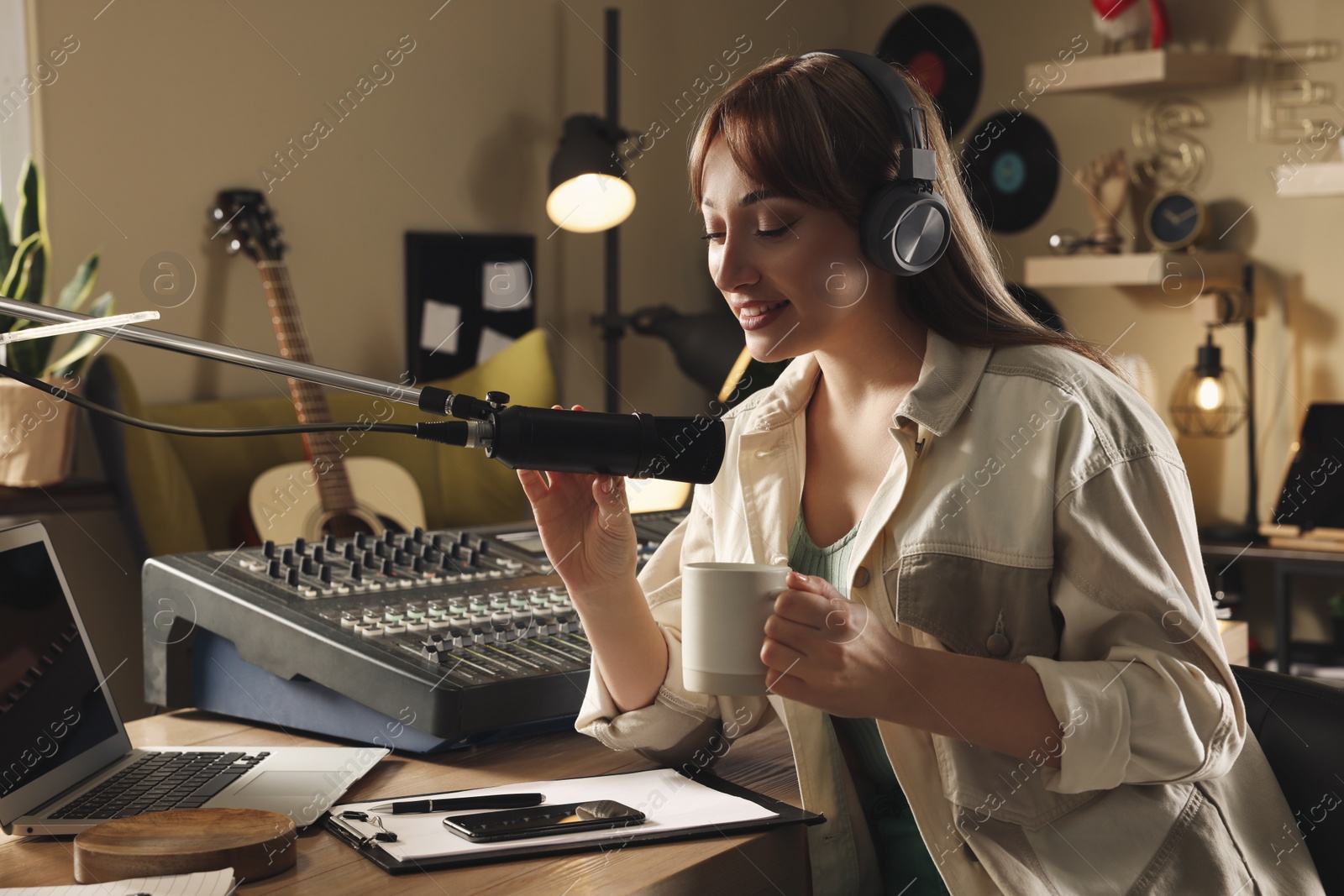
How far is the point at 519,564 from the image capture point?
1563 millimetres

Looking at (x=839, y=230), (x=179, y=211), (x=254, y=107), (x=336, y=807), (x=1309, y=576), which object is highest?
(x=254, y=107)

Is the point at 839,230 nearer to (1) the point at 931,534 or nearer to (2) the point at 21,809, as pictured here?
(1) the point at 931,534

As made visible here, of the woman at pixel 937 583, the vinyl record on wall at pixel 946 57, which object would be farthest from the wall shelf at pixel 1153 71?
the woman at pixel 937 583

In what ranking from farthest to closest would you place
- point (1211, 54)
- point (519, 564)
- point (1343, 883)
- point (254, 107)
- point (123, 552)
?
point (1211, 54)
point (254, 107)
point (123, 552)
point (519, 564)
point (1343, 883)

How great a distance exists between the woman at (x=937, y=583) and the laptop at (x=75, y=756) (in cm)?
28

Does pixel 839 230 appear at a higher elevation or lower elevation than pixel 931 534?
higher

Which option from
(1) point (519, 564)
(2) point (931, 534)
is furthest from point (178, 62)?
(2) point (931, 534)

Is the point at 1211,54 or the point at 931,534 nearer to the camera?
the point at 931,534

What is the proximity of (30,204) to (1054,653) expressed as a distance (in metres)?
2.15

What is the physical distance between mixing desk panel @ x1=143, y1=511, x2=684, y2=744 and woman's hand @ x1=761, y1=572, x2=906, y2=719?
334mm

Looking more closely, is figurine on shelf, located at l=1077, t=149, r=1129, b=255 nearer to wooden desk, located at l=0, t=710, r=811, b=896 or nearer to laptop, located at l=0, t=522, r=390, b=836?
wooden desk, located at l=0, t=710, r=811, b=896

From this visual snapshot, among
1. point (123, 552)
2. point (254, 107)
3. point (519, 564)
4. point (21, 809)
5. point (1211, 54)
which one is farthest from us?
point (1211, 54)

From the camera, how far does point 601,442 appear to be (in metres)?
0.87

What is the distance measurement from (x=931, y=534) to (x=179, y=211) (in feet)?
7.49
